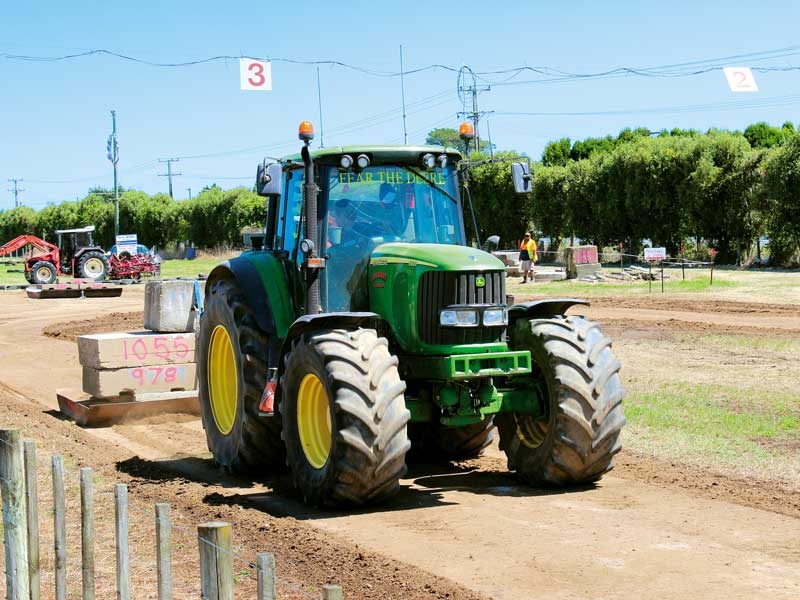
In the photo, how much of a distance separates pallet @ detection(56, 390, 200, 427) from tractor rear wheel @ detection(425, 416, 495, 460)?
3551mm

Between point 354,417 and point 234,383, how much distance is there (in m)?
2.84

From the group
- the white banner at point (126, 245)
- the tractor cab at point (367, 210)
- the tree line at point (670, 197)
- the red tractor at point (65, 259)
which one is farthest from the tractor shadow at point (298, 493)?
the white banner at point (126, 245)

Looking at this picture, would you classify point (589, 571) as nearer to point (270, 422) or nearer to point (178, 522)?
point (178, 522)

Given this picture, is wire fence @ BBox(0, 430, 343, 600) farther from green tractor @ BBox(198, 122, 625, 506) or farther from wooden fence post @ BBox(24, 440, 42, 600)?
green tractor @ BBox(198, 122, 625, 506)

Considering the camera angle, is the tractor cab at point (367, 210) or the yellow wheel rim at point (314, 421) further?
the tractor cab at point (367, 210)

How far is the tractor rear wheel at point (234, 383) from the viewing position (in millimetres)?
9188

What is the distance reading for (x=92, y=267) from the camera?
44.8 m

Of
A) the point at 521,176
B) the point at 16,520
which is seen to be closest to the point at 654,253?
the point at 521,176

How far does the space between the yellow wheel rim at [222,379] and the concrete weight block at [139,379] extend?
8.67 ft

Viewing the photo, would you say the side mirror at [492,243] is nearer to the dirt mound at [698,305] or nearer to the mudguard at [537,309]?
the mudguard at [537,309]

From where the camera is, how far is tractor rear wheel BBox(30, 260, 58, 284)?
139 feet

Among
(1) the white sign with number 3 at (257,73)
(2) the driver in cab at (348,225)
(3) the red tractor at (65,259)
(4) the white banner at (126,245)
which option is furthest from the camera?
(4) the white banner at (126,245)

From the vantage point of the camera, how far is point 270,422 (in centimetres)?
927

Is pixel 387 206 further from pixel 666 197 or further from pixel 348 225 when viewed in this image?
pixel 666 197
